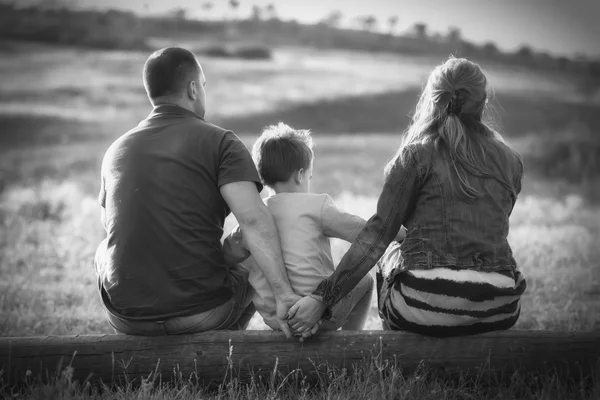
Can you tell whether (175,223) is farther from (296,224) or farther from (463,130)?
(463,130)

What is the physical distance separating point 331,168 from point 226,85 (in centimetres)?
451

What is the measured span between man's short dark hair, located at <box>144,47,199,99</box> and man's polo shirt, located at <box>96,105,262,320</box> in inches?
8.2

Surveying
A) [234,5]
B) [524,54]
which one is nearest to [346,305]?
[234,5]

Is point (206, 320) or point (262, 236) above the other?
point (262, 236)

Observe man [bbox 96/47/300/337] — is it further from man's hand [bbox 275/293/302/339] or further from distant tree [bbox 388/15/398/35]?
distant tree [bbox 388/15/398/35]

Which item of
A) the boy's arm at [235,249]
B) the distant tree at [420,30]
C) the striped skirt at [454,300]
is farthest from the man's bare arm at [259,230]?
the distant tree at [420,30]

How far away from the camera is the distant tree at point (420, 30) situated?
17844 millimetres

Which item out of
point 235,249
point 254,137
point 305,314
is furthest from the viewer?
point 254,137

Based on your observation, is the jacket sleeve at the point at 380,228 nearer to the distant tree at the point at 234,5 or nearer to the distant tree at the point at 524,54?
the distant tree at the point at 234,5

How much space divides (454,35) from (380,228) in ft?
54.1

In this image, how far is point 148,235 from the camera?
3184 millimetres

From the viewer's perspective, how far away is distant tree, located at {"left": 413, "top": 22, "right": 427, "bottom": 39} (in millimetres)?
17844

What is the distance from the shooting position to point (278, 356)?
10.4ft

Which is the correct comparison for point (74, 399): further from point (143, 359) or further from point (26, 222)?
point (26, 222)
